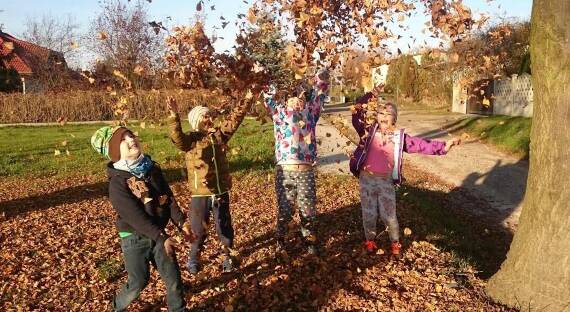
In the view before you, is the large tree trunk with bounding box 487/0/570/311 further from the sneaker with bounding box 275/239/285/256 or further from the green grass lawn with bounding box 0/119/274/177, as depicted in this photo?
the green grass lawn with bounding box 0/119/274/177

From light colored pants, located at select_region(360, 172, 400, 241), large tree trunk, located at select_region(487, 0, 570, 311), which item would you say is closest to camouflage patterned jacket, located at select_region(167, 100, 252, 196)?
light colored pants, located at select_region(360, 172, 400, 241)

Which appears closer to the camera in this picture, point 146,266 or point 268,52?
point 146,266

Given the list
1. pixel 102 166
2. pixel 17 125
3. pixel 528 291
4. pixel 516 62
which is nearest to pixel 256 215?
pixel 528 291

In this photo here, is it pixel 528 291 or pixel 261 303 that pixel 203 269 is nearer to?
pixel 261 303

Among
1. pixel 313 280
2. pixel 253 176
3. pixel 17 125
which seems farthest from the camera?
pixel 17 125

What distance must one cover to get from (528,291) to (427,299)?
0.80m

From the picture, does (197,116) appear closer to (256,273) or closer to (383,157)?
(256,273)

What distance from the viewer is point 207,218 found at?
199 inches

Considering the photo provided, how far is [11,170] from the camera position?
40.1ft

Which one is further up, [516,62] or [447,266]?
[516,62]

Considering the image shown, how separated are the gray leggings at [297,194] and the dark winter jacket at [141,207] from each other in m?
1.51

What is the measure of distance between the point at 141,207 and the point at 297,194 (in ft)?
6.26

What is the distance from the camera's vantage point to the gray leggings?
519 centimetres

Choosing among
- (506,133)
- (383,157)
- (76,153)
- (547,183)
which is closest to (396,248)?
(383,157)
